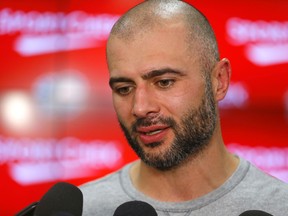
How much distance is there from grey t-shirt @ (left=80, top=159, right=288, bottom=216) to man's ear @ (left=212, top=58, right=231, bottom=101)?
17 centimetres

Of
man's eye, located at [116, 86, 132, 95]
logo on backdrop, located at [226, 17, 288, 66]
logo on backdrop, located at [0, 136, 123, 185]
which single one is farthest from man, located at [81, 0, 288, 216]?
logo on backdrop, located at [226, 17, 288, 66]

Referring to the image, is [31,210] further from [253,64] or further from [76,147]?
[253,64]

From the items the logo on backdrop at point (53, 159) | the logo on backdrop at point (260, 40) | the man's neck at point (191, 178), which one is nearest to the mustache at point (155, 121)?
the man's neck at point (191, 178)

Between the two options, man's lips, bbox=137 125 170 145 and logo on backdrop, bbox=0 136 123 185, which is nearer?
man's lips, bbox=137 125 170 145

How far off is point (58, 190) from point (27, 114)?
1.05 m

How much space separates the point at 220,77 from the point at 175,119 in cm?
19

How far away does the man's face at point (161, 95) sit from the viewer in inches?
43.7

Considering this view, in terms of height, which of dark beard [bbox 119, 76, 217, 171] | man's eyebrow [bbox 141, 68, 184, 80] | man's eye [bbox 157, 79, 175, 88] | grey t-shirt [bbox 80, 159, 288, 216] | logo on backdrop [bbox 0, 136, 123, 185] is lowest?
logo on backdrop [bbox 0, 136, 123, 185]

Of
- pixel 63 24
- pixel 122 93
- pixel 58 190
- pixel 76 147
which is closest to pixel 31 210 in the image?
pixel 58 190

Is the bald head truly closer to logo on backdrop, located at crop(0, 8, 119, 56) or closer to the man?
the man

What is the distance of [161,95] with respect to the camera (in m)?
1.11

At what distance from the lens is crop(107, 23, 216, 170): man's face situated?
111cm

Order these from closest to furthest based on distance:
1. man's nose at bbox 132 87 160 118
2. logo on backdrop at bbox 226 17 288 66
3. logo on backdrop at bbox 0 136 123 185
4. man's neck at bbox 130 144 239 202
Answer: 1. man's nose at bbox 132 87 160 118
2. man's neck at bbox 130 144 239 202
3. logo on backdrop at bbox 0 136 123 185
4. logo on backdrop at bbox 226 17 288 66

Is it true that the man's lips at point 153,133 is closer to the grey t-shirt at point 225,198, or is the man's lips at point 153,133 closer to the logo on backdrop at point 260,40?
the grey t-shirt at point 225,198
